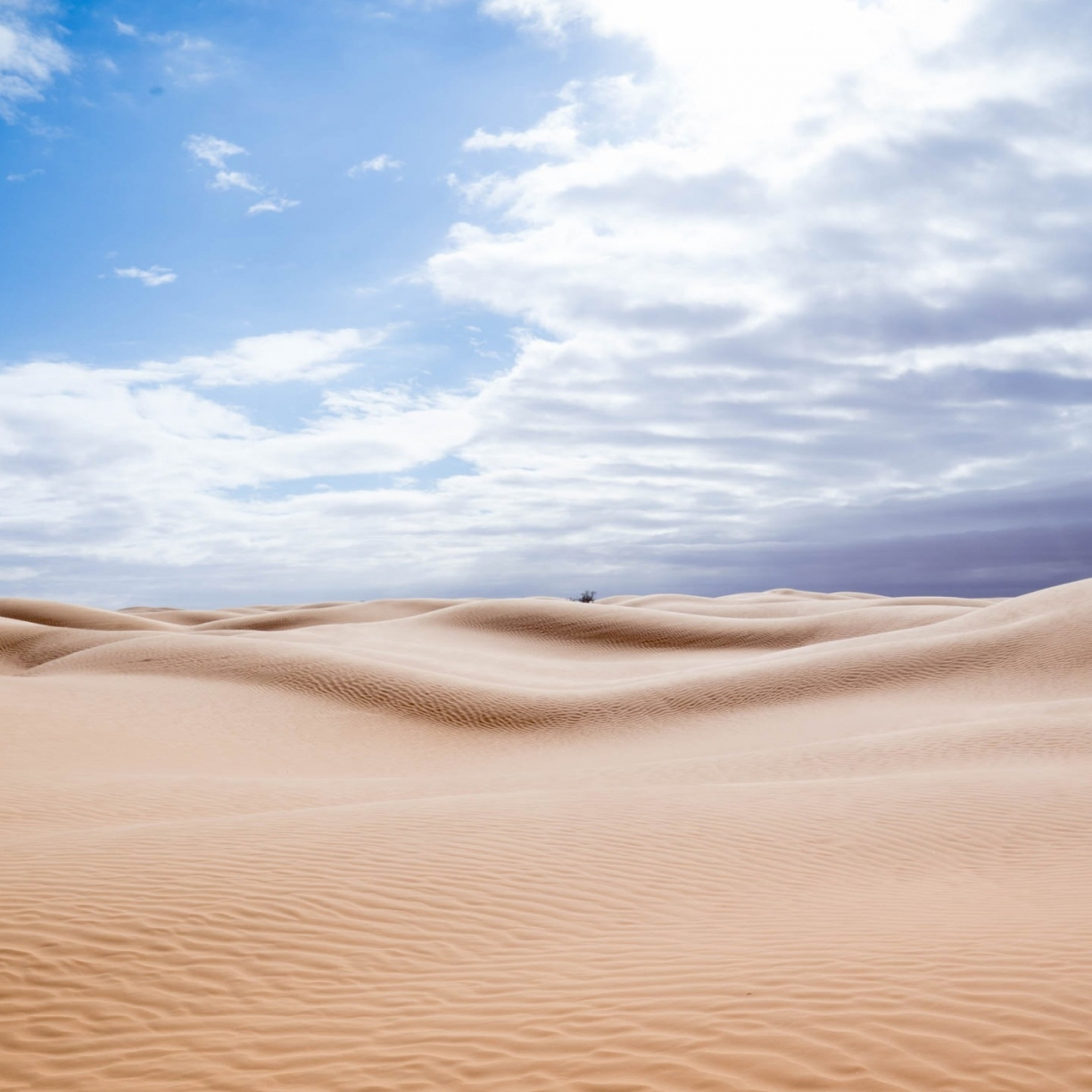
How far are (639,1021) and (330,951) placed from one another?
8.18ft

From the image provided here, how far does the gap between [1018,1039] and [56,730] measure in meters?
19.5

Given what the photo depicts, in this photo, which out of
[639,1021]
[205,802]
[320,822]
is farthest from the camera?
[205,802]

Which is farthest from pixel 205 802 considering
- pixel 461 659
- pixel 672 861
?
pixel 461 659

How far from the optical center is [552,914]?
7629mm

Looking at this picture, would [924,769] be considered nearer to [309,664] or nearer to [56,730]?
[56,730]

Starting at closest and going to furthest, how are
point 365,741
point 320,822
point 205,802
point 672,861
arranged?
point 672,861 < point 320,822 < point 205,802 < point 365,741

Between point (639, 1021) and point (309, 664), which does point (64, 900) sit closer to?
point (639, 1021)

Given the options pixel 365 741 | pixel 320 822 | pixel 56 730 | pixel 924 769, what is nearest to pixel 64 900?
pixel 320 822

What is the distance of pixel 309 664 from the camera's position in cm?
2855

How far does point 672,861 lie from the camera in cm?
928

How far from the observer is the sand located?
5.02m

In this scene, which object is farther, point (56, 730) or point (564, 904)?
point (56, 730)

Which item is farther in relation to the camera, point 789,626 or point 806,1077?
point 789,626

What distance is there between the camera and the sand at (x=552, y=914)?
5016mm
